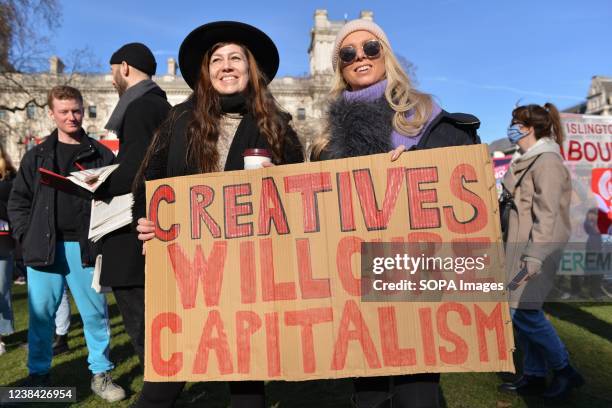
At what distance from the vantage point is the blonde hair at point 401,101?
193 centimetres

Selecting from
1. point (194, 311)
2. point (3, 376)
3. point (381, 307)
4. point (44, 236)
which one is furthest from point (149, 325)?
point (3, 376)

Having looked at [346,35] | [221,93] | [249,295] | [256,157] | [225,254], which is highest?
[346,35]

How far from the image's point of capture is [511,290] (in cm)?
329

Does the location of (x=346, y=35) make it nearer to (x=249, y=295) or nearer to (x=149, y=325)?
(x=249, y=295)

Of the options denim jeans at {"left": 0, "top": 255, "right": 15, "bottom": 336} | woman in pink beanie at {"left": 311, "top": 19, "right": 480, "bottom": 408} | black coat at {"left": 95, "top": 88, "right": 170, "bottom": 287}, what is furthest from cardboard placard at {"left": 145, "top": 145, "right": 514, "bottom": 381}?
denim jeans at {"left": 0, "top": 255, "right": 15, "bottom": 336}

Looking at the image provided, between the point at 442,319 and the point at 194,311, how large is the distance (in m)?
0.98

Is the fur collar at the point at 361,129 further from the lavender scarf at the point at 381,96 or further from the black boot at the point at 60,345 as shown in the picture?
the black boot at the point at 60,345

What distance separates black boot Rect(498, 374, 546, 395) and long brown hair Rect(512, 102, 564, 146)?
6.26 ft

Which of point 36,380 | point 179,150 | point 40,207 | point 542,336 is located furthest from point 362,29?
point 36,380

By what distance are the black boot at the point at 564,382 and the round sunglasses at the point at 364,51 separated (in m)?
2.73

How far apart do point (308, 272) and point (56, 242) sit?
8.59ft

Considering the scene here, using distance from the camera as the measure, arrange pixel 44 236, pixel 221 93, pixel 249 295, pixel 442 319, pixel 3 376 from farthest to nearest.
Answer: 1. pixel 3 376
2. pixel 44 236
3. pixel 221 93
4. pixel 249 295
5. pixel 442 319

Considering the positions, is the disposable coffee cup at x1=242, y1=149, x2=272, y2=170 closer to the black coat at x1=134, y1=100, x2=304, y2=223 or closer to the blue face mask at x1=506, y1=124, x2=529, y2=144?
the black coat at x1=134, y1=100, x2=304, y2=223

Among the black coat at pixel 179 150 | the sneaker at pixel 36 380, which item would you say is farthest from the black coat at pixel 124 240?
the sneaker at pixel 36 380
